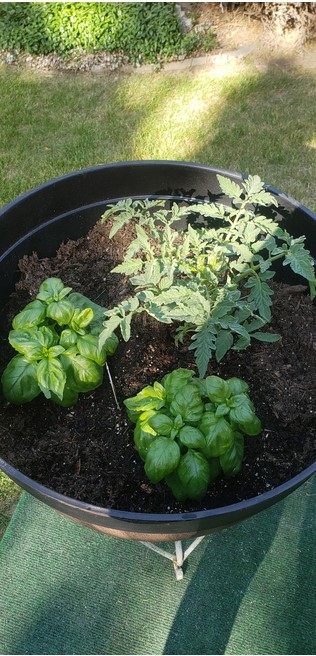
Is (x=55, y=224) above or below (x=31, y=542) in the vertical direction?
above

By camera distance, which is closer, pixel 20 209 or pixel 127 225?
pixel 20 209

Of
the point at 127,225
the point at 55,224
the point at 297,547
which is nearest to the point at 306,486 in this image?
the point at 297,547

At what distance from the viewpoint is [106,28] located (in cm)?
350

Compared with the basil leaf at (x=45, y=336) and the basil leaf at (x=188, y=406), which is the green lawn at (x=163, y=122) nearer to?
the basil leaf at (x=45, y=336)

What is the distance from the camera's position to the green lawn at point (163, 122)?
118 inches

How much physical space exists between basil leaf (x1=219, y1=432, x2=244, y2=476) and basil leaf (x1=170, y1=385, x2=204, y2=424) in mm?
108

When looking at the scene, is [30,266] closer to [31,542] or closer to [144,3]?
[31,542]

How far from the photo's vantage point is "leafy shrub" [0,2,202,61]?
3.49 metres

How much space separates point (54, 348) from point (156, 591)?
2.70 feet

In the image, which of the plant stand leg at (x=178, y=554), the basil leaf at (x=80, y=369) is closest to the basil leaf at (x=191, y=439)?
the basil leaf at (x=80, y=369)

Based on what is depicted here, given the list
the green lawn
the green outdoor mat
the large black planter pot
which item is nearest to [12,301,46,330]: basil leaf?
the large black planter pot

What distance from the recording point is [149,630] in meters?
1.66

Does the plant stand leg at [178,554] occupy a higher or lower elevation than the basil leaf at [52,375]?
lower

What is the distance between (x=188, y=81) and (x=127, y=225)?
1931 mm
